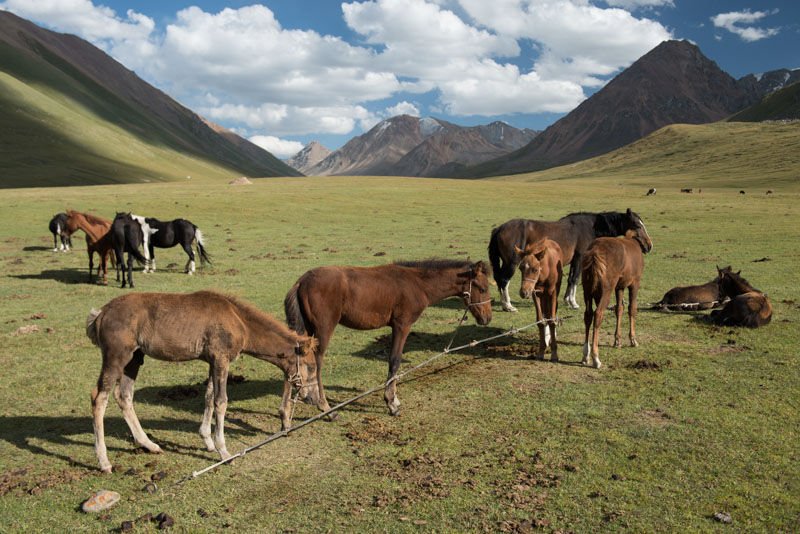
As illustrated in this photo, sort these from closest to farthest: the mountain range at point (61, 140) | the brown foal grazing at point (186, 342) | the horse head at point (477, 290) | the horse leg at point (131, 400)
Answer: the brown foal grazing at point (186, 342) → the horse leg at point (131, 400) → the horse head at point (477, 290) → the mountain range at point (61, 140)

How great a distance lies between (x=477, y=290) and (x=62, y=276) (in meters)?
19.9

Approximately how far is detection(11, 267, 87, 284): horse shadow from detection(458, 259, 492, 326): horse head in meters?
18.1

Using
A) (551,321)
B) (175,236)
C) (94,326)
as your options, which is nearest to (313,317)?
(94,326)

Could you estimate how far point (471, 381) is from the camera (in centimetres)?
917

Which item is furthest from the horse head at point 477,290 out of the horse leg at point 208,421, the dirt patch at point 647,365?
the horse leg at point 208,421

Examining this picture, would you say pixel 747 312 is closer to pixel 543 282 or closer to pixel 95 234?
pixel 543 282

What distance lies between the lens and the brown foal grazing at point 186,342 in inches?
241

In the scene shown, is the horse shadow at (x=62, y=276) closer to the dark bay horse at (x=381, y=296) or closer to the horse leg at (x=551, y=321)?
the dark bay horse at (x=381, y=296)

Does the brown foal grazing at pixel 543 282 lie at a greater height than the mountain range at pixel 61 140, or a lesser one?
lesser

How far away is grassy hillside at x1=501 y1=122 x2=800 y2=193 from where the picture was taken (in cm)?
9656

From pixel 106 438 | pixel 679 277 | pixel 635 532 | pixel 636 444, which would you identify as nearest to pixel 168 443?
pixel 106 438

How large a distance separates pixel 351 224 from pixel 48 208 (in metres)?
26.6

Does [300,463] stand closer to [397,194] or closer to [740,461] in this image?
[740,461]

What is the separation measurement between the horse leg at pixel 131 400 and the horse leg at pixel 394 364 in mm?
3428
